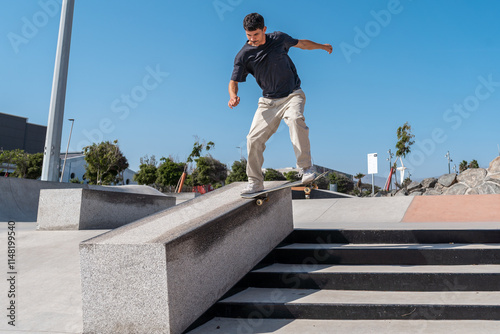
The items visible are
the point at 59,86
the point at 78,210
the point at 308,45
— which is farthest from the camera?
the point at 59,86

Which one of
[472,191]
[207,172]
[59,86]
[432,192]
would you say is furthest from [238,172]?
[59,86]

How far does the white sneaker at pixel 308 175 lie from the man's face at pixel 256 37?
1.53 meters

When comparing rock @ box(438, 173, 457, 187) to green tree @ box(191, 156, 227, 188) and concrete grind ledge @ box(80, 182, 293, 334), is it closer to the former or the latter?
concrete grind ledge @ box(80, 182, 293, 334)

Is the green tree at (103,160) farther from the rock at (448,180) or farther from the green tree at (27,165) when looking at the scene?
the rock at (448,180)

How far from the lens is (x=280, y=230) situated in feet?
14.2

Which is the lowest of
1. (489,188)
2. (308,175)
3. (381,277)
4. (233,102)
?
(381,277)

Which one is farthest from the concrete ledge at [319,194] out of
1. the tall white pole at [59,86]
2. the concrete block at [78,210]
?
the concrete block at [78,210]

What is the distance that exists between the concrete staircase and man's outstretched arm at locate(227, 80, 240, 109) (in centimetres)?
168

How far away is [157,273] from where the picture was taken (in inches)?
101

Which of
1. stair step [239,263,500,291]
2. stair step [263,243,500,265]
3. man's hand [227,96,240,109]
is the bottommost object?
stair step [239,263,500,291]

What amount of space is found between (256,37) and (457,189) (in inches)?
852

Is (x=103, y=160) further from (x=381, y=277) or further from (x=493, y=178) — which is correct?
(x=381, y=277)

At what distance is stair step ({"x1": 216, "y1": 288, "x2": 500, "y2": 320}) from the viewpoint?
275 cm

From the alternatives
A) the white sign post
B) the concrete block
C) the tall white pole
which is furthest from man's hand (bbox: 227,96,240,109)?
the white sign post
